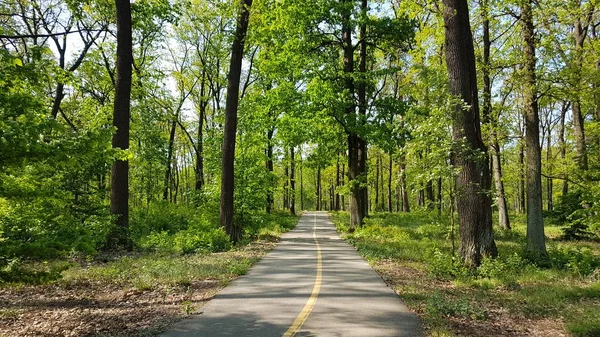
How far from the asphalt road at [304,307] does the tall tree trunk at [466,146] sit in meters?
2.91

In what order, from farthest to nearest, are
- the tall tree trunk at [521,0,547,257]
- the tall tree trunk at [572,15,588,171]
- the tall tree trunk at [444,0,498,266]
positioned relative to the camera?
the tall tree trunk at [521,0,547,257] < the tall tree trunk at [572,15,588,171] < the tall tree trunk at [444,0,498,266]

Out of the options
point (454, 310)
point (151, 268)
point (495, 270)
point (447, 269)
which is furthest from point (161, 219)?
point (454, 310)

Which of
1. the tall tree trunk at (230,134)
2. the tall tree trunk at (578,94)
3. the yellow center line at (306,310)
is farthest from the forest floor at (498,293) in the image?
the tall tree trunk at (230,134)

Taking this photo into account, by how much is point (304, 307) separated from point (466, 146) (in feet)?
20.2

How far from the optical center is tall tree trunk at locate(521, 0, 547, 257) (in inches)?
534

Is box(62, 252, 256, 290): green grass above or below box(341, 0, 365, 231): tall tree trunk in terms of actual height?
below

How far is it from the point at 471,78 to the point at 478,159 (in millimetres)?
2494

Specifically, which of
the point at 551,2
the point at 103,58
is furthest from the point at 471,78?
the point at 103,58

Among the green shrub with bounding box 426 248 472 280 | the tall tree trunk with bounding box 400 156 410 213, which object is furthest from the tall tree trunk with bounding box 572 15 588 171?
the green shrub with bounding box 426 248 472 280

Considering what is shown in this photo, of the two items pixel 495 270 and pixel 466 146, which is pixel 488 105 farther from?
pixel 495 270

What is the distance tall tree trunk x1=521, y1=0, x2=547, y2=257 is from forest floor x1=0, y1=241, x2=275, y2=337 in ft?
33.1

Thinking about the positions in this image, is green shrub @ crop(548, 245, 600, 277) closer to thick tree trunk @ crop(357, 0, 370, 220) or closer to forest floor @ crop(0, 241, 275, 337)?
forest floor @ crop(0, 241, 275, 337)

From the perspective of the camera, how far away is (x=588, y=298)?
8211 millimetres

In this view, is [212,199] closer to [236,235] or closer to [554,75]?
[236,235]
